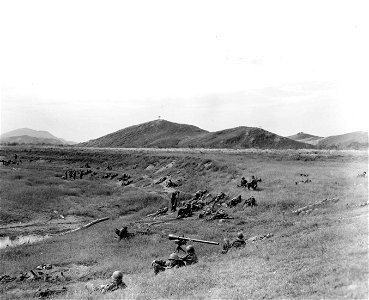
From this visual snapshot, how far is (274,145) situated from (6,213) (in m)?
115

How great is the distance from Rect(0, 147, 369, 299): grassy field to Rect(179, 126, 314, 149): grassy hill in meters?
77.3

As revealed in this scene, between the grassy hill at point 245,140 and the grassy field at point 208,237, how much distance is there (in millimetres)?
77334

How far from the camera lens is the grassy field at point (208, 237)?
14117 mm

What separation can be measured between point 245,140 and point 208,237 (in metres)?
124

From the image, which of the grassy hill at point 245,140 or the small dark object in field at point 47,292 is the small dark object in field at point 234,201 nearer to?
the small dark object in field at point 47,292

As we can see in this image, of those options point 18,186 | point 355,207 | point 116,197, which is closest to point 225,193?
point 116,197

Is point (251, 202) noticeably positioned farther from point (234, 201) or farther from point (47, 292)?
point (47, 292)

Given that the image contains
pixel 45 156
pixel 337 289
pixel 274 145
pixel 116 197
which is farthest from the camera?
pixel 274 145

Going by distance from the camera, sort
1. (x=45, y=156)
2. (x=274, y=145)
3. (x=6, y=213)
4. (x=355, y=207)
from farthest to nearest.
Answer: (x=274, y=145) < (x=45, y=156) < (x=6, y=213) < (x=355, y=207)

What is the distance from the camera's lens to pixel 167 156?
3123 inches

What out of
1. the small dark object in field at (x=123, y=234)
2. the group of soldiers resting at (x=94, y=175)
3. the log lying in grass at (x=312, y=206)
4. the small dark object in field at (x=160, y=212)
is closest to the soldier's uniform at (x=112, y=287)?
the small dark object in field at (x=123, y=234)

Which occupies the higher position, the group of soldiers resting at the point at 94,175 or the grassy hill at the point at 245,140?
the grassy hill at the point at 245,140

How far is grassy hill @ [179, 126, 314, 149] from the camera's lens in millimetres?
139000

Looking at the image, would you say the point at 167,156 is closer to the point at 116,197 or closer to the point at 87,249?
the point at 116,197
